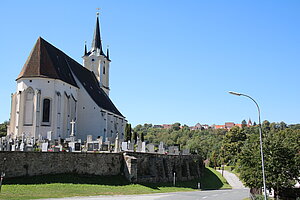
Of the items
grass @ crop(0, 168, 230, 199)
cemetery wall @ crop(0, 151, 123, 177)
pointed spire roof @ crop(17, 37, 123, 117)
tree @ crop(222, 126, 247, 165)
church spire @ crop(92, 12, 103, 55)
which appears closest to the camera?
grass @ crop(0, 168, 230, 199)

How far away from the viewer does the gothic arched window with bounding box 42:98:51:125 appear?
43.0m

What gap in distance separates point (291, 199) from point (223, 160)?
46706 mm

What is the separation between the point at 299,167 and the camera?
23.0 meters

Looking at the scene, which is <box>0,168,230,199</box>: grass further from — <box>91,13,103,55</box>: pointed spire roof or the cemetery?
<box>91,13,103,55</box>: pointed spire roof

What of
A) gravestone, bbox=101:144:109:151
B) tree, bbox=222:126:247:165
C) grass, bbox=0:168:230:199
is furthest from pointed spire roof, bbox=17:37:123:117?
tree, bbox=222:126:247:165

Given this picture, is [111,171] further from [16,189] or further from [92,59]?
[92,59]

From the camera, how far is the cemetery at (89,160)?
24.4 metres

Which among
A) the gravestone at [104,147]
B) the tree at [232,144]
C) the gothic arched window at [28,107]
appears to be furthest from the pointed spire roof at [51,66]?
the tree at [232,144]

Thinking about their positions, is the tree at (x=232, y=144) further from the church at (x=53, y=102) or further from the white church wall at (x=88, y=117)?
the white church wall at (x=88, y=117)

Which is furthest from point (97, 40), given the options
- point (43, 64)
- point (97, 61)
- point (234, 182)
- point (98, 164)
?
point (98, 164)

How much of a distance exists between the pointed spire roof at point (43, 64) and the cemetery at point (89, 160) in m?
10.8

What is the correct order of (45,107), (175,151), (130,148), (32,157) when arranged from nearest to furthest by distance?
(32,157) → (130,148) → (175,151) → (45,107)

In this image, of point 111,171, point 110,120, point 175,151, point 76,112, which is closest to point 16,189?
point 111,171

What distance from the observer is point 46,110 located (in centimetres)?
4347
